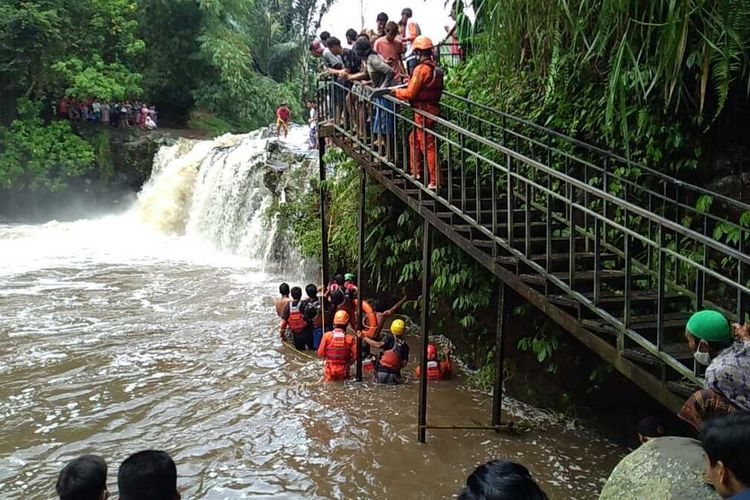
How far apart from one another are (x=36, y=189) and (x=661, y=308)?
81.3 ft

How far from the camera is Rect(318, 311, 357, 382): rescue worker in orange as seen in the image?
7707mm

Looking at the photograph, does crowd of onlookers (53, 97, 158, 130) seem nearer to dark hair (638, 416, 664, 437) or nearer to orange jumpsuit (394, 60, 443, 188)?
orange jumpsuit (394, 60, 443, 188)


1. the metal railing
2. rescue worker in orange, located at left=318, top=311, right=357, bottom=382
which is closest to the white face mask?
the metal railing

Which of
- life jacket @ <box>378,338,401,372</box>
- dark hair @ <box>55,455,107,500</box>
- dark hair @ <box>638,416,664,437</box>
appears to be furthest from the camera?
life jacket @ <box>378,338,401,372</box>

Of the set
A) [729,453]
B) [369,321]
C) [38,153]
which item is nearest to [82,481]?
[729,453]

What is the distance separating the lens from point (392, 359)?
7.64 meters

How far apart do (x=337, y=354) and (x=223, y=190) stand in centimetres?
1143

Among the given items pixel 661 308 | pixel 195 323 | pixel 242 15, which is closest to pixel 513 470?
pixel 661 308

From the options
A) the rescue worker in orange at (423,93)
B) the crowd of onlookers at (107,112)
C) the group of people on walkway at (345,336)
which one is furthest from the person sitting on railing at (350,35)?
the crowd of onlookers at (107,112)

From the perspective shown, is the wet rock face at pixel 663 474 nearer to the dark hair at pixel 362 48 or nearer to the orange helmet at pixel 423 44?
the orange helmet at pixel 423 44

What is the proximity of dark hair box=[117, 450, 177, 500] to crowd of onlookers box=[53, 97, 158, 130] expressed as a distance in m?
24.7

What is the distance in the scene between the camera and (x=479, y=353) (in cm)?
806

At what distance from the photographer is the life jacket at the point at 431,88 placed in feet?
21.1

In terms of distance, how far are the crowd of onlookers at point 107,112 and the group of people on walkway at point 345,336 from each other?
1924 cm
